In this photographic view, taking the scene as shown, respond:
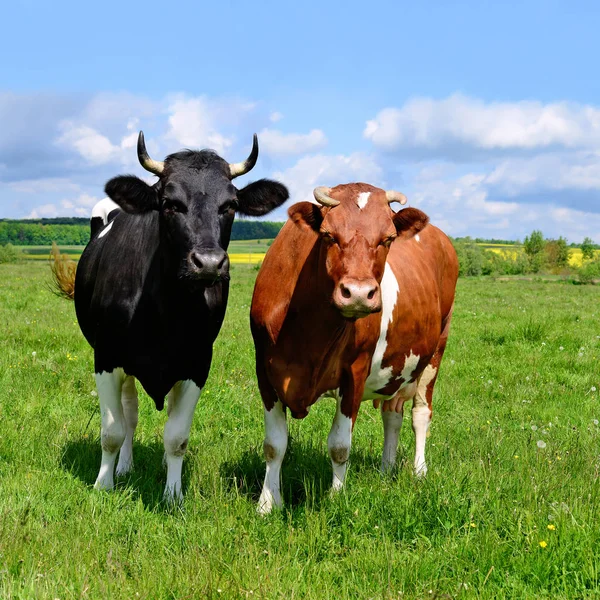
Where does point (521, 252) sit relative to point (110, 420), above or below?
above

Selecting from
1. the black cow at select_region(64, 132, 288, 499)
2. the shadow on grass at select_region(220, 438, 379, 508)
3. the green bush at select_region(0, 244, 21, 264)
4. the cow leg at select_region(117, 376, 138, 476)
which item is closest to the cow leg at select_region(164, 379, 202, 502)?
the black cow at select_region(64, 132, 288, 499)

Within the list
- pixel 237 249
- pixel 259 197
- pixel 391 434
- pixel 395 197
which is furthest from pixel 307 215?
pixel 237 249

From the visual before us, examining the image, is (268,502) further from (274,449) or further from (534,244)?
(534,244)

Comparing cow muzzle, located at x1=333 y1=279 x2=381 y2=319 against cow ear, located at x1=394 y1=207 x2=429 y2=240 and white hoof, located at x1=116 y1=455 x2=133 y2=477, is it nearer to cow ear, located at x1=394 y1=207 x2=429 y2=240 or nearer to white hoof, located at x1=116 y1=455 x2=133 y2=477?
cow ear, located at x1=394 y1=207 x2=429 y2=240

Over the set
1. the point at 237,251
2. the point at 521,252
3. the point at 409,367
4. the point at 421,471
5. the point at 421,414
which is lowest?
the point at 421,471

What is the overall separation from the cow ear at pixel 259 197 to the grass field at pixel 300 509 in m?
2.01

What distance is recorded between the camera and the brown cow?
3.89 meters

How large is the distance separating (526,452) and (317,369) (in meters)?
2.15

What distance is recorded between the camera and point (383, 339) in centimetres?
507

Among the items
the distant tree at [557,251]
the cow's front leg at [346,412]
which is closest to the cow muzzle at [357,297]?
the cow's front leg at [346,412]

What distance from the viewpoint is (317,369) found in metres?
4.54

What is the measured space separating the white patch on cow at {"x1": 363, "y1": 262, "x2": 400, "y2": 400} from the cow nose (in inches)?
56.0

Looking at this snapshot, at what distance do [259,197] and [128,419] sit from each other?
7.61 ft

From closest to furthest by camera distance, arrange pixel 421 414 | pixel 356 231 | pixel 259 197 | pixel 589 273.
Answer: pixel 356 231
pixel 259 197
pixel 421 414
pixel 589 273
